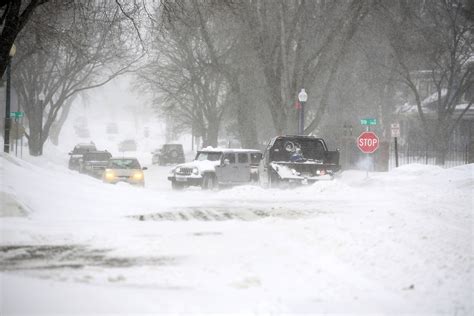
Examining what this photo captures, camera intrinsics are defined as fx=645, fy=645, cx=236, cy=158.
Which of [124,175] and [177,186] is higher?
[124,175]

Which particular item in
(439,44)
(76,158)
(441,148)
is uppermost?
(439,44)

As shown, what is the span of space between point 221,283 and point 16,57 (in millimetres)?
27591

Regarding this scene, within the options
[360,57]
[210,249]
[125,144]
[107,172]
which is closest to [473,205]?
[210,249]

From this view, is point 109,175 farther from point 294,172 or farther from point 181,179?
point 294,172

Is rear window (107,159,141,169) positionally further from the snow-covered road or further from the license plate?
the snow-covered road

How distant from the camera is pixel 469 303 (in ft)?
21.6

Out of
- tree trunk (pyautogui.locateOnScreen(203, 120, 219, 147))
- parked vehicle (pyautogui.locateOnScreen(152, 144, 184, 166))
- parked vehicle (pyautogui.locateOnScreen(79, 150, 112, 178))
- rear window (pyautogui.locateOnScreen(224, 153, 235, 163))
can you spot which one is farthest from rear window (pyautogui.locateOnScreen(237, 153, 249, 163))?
parked vehicle (pyautogui.locateOnScreen(152, 144, 184, 166))

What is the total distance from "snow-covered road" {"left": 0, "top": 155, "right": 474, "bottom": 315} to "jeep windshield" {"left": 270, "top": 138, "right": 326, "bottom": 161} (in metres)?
7.46

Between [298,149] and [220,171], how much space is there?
11.6 ft

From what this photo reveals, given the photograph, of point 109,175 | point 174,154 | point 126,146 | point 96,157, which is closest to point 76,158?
point 96,157

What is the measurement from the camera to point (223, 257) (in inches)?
326

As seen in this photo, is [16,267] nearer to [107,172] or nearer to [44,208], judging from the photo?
[44,208]

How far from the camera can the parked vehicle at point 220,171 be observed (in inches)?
954

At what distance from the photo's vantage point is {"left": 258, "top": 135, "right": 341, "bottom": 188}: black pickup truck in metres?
20.5
